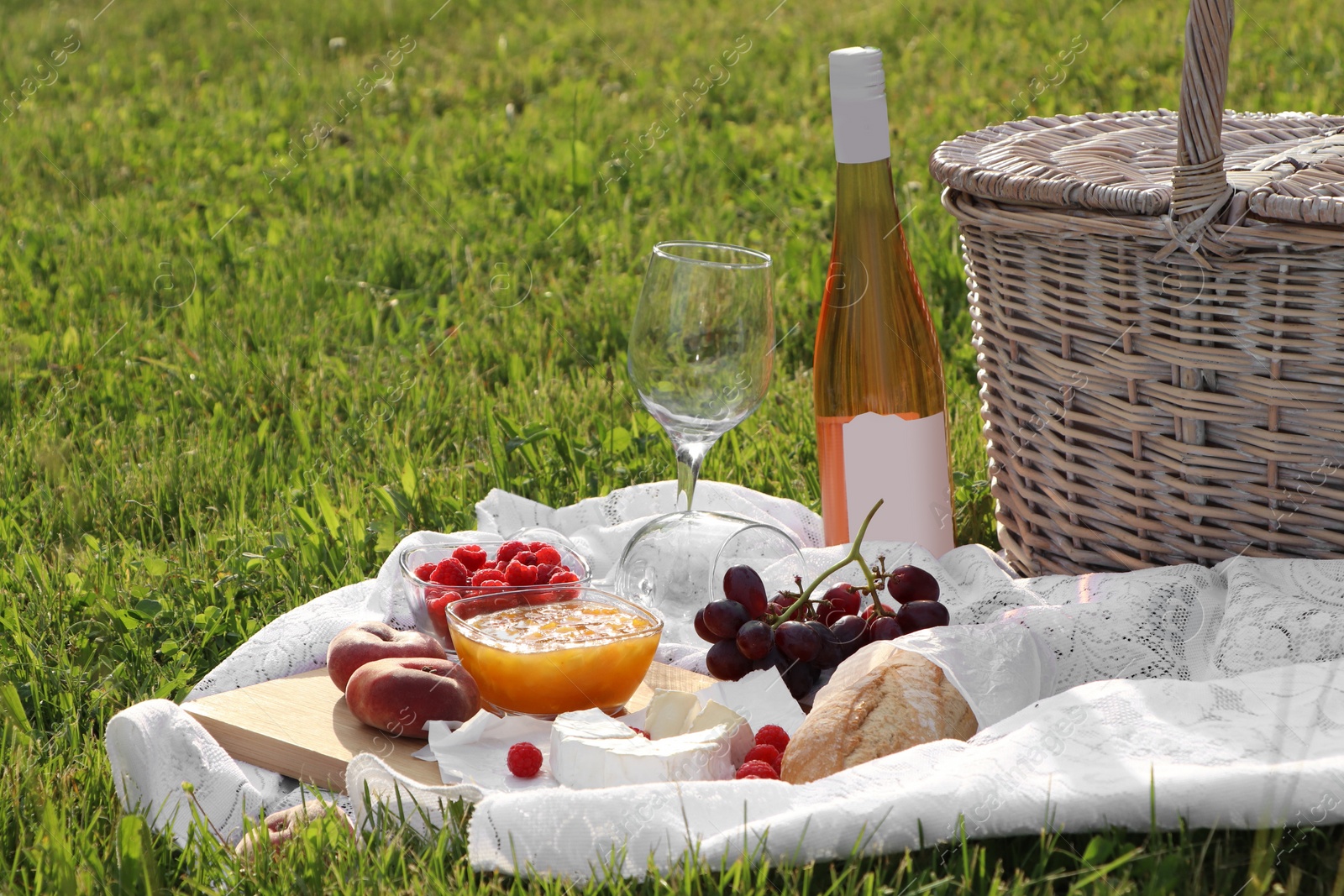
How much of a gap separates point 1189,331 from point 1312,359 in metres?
0.15

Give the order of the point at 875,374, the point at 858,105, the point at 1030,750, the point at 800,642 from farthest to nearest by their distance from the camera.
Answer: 1. the point at 875,374
2. the point at 858,105
3. the point at 800,642
4. the point at 1030,750

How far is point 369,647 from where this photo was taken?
178 centimetres

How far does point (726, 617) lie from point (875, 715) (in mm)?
304

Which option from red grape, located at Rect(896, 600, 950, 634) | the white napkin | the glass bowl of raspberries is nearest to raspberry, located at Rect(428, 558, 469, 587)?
the glass bowl of raspberries

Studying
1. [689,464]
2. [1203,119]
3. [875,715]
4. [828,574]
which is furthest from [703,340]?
[1203,119]

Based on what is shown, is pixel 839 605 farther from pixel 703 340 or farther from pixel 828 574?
pixel 703 340

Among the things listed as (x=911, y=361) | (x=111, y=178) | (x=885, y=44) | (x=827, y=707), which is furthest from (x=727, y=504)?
(x=885, y=44)

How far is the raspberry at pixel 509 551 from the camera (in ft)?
6.41

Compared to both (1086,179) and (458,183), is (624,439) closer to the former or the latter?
(1086,179)

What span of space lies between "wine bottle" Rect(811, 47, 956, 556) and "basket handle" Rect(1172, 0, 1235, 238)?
1.67 ft

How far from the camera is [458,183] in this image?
4.54 meters

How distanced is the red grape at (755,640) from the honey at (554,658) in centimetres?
12

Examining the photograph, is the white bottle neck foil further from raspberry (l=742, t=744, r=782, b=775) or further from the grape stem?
raspberry (l=742, t=744, r=782, b=775)

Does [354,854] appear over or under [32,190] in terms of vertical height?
under
